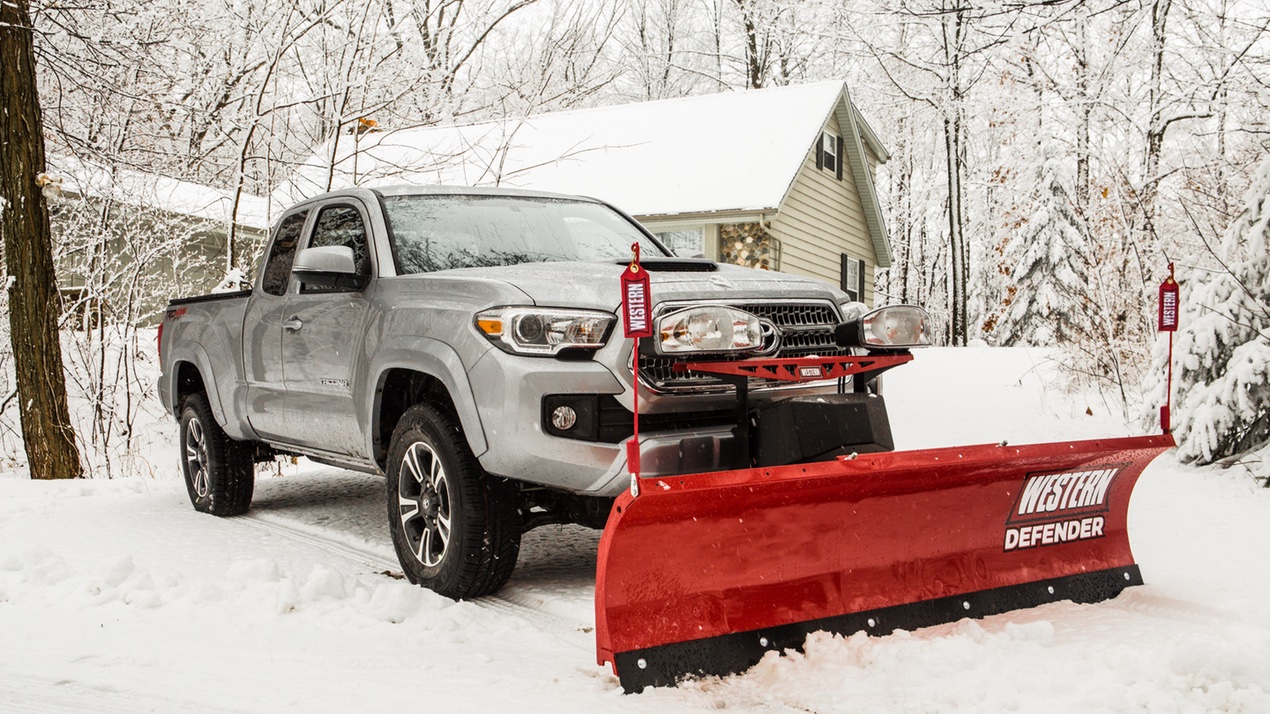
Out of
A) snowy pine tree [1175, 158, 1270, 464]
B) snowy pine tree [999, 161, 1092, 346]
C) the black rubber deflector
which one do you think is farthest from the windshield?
snowy pine tree [999, 161, 1092, 346]

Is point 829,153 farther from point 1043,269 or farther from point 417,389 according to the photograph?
point 417,389

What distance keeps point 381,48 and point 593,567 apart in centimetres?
801

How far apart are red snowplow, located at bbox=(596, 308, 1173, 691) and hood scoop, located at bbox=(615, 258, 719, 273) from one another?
0.81 m

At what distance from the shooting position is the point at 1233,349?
24.7ft

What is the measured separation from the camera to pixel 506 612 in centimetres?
461

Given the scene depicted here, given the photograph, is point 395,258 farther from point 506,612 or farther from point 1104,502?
point 1104,502

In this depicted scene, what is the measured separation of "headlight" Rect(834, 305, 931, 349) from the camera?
460 cm

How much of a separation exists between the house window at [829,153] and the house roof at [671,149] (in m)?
0.62

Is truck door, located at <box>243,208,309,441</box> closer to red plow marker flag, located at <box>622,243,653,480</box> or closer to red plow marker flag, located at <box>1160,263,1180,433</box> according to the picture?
red plow marker flag, located at <box>622,243,653,480</box>

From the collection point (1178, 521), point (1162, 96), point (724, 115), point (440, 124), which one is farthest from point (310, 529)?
point (724, 115)

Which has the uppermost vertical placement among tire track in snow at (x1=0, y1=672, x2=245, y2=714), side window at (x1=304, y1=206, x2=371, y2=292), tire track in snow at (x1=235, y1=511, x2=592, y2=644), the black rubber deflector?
side window at (x1=304, y1=206, x2=371, y2=292)

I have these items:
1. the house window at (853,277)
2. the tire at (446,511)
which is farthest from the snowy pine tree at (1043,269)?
the tire at (446,511)

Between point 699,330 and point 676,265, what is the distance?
1.07 m

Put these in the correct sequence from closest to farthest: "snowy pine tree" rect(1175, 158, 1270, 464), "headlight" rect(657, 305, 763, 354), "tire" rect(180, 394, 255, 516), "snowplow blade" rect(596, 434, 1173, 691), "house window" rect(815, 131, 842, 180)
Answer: "snowplow blade" rect(596, 434, 1173, 691) → "headlight" rect(657, 305, 763, 354) → "tire" rect(180, 394, 255, 516) → "snowy pine tree" rect(1175, 158, 1270, 464) → "house window" rect(815, 131, 842, 180)
